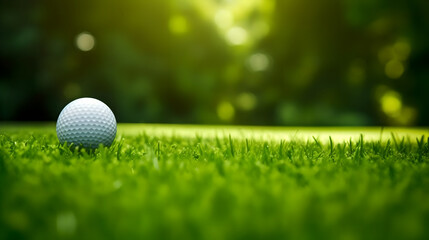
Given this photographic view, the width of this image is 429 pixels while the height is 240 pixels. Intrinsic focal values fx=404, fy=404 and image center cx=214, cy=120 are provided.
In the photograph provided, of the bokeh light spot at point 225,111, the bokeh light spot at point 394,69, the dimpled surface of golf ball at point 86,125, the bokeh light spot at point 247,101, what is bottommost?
the dimpled surface of golf ball at point 86,125

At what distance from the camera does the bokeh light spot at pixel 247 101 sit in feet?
53.5

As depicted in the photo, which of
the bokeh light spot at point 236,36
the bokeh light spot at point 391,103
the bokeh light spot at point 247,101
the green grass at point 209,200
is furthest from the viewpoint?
the bokeh light spot at point 247,101

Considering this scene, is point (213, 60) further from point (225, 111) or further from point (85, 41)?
point (85, 41)

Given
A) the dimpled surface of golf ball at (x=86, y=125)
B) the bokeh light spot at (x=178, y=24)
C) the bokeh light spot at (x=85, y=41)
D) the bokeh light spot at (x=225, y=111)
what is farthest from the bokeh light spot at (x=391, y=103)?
the dimpled surface of golf ball at (x=86, y=125)

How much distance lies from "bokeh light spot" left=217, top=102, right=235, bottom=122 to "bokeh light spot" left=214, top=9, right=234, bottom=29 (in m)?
2.82

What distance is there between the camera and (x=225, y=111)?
1508 centimetres

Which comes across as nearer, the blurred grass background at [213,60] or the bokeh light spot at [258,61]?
the blurred grass background at [213,60]

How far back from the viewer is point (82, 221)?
122cm

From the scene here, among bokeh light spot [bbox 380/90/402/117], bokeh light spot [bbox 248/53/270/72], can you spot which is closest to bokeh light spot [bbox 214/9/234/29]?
bokeh light spot [bbox 248/53/270/72]

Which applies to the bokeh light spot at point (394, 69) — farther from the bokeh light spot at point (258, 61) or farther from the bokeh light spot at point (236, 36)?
the bokeh light spot at point (236, 36)

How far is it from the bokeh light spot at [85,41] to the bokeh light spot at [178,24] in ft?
9.17

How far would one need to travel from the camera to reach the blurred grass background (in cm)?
1308

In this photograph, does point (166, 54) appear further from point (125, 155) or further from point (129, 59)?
point (125, 155)

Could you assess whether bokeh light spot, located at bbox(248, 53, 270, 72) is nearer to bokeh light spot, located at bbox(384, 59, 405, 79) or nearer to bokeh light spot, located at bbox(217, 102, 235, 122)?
bokeh light spot, located at bbox(217, 102, 235, 122)
